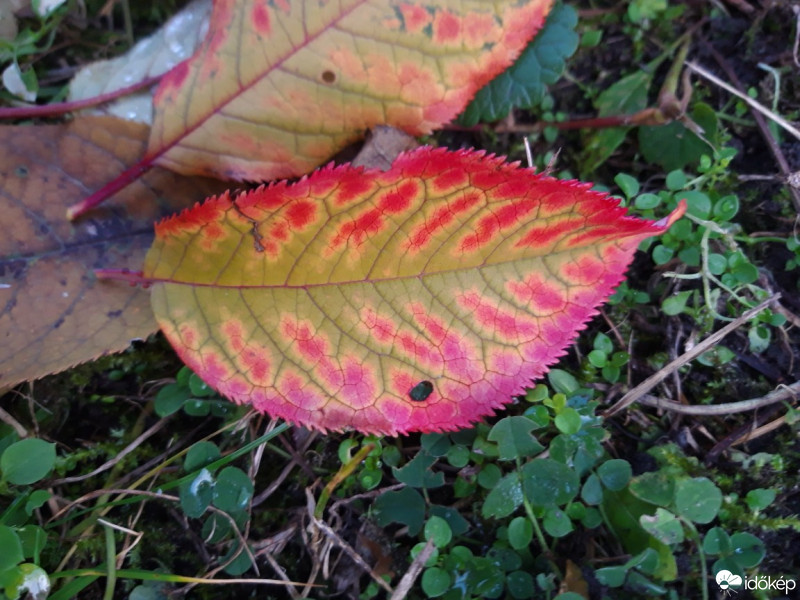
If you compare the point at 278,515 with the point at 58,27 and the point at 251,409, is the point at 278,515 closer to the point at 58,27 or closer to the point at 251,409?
the point at 251,409

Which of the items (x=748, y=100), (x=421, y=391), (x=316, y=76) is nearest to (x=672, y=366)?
(x=421, y=391)

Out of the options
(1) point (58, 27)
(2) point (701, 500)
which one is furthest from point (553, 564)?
(1) point (58, 27)

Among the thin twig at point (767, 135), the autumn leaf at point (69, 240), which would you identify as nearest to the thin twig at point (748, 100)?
the thin twig at point (767, 135)

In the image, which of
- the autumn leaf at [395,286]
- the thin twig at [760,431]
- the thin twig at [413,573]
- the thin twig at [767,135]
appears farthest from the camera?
the thin twig at [767,135]

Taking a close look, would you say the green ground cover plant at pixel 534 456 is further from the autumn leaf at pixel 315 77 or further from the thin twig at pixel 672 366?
the autumn leaf at pixel 315 77

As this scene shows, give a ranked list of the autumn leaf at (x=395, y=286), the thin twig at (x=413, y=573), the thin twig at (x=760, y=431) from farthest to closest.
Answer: the thin twig at (x=760, y=431)
the thin twig at (x=413, y=573)
the autumn leaf at (x=395, y=286)

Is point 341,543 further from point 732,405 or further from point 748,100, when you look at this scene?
point 748,100
